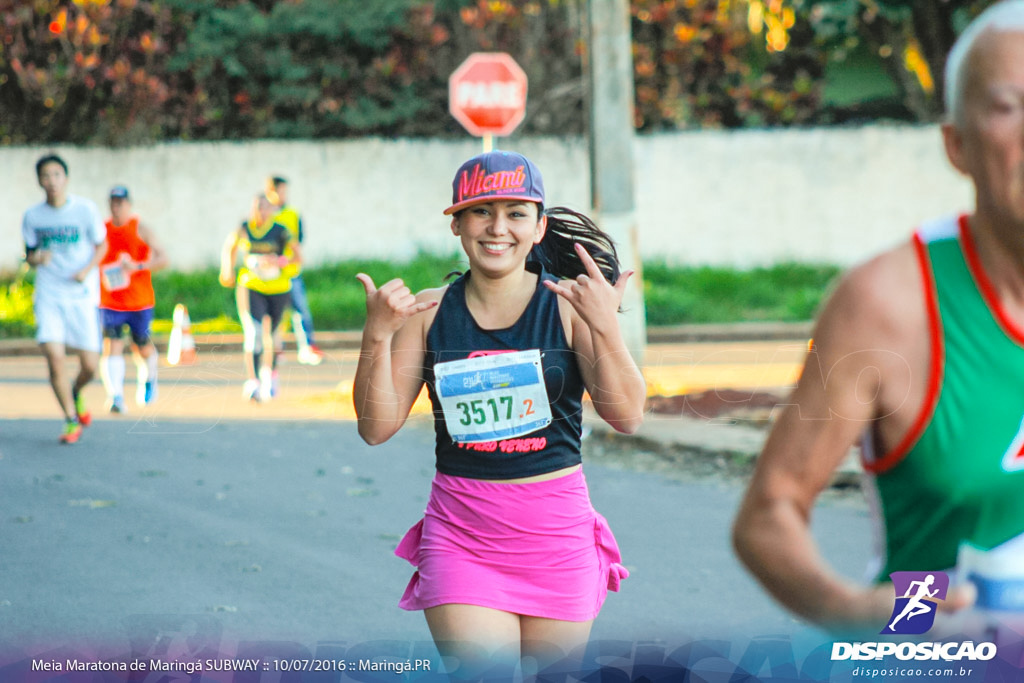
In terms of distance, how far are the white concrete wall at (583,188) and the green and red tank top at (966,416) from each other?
1904 cm

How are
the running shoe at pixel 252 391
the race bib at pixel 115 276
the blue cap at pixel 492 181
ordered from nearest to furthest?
the blue cap at pixel 492 181 → the race bib at pixel 115 276 → the running shoe at pixel 252 391

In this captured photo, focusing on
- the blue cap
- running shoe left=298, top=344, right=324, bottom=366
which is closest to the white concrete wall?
running shoe left=298, top=344, right=324, bottom=366

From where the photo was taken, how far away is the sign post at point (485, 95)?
17719 mm

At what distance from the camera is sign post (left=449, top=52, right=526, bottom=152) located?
17719 mm

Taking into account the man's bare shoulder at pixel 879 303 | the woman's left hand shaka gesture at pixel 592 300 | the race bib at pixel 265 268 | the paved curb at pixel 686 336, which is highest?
the man's bare shoulder at pixel 879 303

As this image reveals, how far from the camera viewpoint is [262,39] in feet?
75.7

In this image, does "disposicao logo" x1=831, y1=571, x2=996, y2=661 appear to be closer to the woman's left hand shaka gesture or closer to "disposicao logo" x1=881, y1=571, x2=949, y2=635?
"disposicao logo" x1=881, y1=571, x2=949, y2=635

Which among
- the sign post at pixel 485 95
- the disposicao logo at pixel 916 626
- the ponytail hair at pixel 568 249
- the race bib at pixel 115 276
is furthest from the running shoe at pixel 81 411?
the sign post at pixel 485 95

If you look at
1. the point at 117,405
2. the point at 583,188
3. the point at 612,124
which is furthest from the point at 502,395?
the point at 583,188

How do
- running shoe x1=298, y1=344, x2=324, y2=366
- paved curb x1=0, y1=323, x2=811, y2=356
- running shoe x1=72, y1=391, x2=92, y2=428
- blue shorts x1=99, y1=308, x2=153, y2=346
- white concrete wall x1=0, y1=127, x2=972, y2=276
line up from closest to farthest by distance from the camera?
running shoe x1=72, y1=391, x2=92, y2=428 < blue shorts x1=99, y1=308, x2=153, y2=346 < running shoe x1=298, y1=344, x2=324, y2=366 < paved curb x1=0, y1=323, x2=811, y2=356 < white concrete wall x1=0, y1=127, x2=972, y2=276

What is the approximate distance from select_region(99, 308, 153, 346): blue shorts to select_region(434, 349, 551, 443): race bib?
25.7ft

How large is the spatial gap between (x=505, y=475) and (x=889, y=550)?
1.65m

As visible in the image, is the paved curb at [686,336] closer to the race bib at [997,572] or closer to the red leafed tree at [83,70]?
the red leafed tree at [83,70]

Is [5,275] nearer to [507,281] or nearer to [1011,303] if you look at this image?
[507,281]
